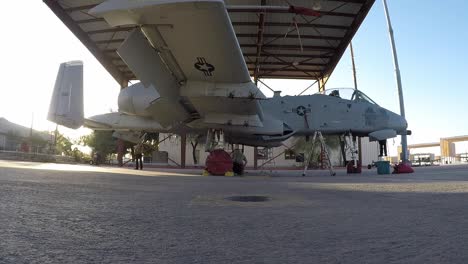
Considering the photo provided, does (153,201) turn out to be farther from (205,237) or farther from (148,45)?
(148,45)


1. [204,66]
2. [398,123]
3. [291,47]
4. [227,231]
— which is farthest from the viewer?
[291,47]

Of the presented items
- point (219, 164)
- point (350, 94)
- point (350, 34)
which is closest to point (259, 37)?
point (350, 34)

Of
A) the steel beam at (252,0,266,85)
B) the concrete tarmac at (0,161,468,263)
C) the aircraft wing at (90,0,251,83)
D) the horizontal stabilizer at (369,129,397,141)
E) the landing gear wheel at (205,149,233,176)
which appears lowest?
the concrete tarmac at (0,161,468,263)

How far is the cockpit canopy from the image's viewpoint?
1355cm

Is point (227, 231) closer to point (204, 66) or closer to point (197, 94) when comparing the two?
point (204, 66)

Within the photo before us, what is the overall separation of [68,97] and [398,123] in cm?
1263

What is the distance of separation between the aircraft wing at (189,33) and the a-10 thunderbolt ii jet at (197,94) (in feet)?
0.06

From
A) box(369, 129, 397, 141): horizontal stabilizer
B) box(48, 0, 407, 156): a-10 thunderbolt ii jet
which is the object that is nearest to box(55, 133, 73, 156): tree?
box(48, 0, 407, 156): a-10 thunderbolt ii jet

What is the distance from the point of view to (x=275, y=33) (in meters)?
21.5

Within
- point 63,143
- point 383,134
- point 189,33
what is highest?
point 63,143

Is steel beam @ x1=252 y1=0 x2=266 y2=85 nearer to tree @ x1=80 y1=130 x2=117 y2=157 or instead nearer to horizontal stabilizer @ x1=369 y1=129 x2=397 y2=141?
horizontal stabilizer @ x1=369 y1=129 x2=397 y2=141

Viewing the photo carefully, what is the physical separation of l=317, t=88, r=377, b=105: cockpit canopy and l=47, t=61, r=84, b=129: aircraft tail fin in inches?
379

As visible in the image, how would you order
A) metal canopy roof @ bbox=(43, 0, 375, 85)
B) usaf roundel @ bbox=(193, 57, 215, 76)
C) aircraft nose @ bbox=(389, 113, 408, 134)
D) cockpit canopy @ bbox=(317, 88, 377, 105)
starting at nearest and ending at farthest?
usaf roundel @ bbox=(193, 57, 215, 76) < aircraft nose @ bbox=(389, 113, 408, 134) < cockpit canopy @ bbox=(317, 88, 377, 105) < metal canopy roof @ bbox=(43, 0, 375, 85)

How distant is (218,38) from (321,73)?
2155 centimetres
